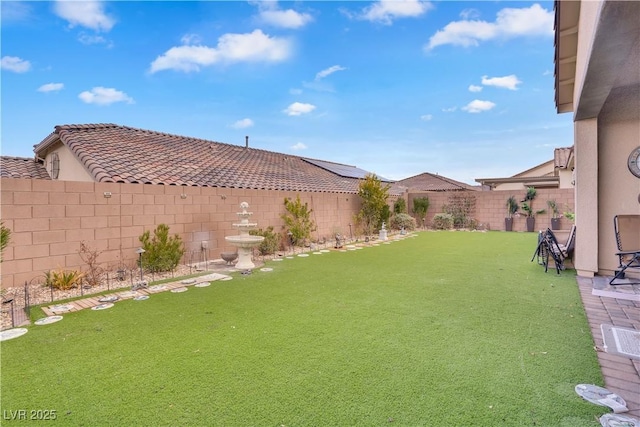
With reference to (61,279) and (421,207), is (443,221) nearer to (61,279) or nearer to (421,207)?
(421,207)

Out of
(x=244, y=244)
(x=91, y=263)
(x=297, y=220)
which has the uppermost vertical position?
(x=297, y=220)

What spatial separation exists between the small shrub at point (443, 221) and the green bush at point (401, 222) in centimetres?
179

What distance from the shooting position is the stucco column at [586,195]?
254 inches

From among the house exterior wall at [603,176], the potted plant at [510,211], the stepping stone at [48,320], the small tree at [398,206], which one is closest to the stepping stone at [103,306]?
the stepping stone at [48,320]

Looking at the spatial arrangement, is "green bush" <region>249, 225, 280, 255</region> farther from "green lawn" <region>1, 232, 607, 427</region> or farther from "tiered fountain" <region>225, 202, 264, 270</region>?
"green lawn" <region>1, 232, 607, 427</region>

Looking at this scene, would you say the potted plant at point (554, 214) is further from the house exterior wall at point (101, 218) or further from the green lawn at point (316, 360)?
the house exterior wall at point (101, 218)

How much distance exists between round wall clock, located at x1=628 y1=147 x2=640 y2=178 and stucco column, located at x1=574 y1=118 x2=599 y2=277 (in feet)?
1.78

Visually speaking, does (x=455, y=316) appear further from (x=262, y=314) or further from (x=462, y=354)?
(x=262, y=314)

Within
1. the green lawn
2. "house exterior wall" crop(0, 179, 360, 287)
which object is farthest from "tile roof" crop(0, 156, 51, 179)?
the green lawn

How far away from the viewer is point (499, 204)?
17281 millimetres

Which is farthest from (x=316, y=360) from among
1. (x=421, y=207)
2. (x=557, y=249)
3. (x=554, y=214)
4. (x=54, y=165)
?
(x=554, y=214)

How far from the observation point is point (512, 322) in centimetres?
419

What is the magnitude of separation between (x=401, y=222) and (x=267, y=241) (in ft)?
30.5

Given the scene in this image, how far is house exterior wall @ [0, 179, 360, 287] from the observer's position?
579 cm
